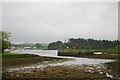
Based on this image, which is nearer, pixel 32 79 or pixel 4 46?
pixel 32 79

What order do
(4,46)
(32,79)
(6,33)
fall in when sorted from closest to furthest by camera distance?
(32,79) → (4,46) → (6,33)

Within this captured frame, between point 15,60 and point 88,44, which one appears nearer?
point 15,60

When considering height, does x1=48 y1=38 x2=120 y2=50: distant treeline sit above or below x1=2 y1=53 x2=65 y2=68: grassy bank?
above

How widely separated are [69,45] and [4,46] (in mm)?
102337

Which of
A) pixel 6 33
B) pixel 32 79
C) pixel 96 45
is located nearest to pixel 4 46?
pixel 6 33

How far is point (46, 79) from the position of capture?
20078mm

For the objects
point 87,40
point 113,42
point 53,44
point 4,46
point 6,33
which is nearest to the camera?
point 4,46

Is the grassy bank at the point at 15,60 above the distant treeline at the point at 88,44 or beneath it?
beneath

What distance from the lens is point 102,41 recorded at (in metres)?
140

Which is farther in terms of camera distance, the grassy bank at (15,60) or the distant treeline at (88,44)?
the distant treeline at (88,44)

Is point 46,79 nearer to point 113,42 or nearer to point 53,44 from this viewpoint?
point 113,42

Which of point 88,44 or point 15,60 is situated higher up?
point 88,44

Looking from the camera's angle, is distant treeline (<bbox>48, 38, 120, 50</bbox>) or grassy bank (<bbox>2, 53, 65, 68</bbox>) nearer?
grassy bank (<bbox>2, 53, 65, 68</bbox>)

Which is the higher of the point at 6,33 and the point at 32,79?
the point at 6,33
